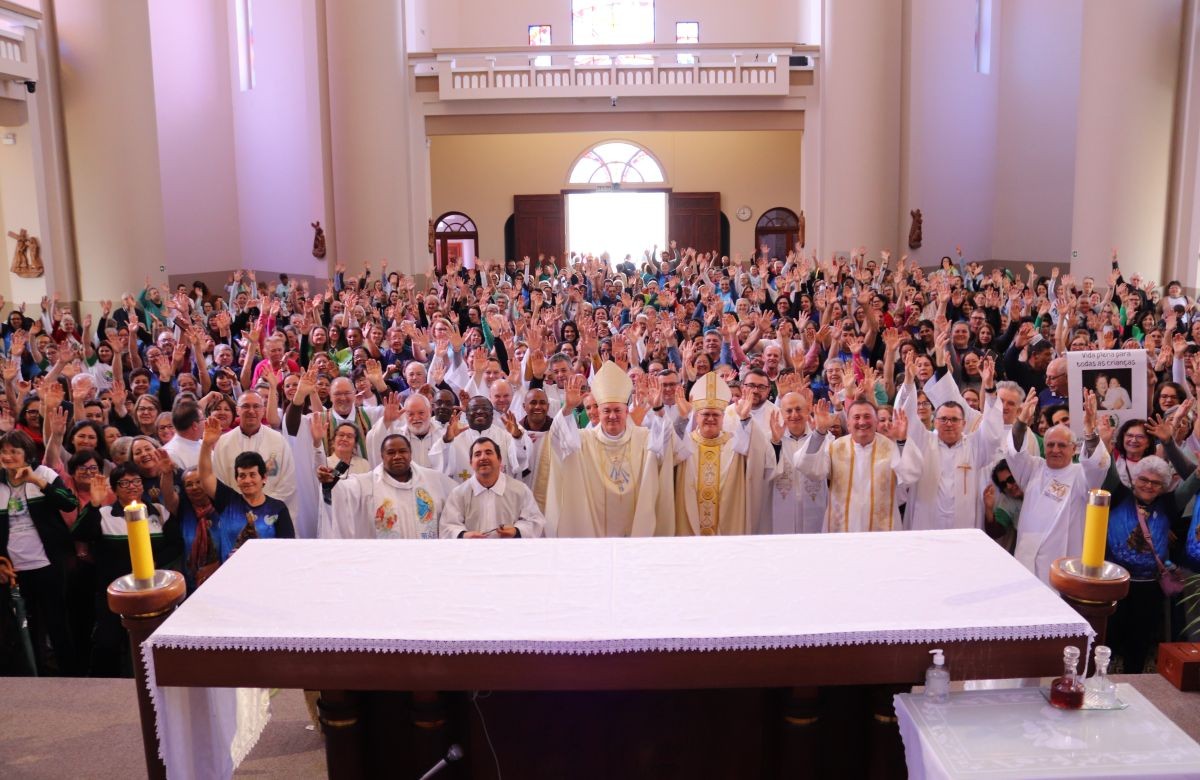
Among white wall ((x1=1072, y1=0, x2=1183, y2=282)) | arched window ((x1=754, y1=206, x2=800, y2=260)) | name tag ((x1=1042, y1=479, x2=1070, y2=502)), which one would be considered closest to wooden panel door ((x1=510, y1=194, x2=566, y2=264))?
arched window ((x1=754, y1=206, x2=800, y2=260))

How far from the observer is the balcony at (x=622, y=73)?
63.9 feet

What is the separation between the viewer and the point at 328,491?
6234mm

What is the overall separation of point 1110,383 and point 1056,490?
0.89 m

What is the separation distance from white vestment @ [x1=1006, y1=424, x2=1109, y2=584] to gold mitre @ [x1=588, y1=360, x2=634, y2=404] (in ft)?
7.96

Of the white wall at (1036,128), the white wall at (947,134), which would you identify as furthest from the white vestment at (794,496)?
the white wall at (1036,128)

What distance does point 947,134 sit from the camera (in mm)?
20875

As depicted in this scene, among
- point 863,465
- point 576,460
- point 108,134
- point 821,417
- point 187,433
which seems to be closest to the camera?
point 821,417

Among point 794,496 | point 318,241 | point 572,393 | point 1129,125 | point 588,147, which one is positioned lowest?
point 794,496

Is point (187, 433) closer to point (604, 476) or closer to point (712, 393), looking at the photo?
point (604, 476)

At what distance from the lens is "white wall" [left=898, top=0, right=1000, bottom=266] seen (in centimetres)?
2028

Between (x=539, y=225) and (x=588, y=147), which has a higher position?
(x=588, y=147)

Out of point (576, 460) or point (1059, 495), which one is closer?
point (1059, 495)

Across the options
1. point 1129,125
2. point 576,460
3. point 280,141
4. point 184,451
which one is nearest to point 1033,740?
point 576,460

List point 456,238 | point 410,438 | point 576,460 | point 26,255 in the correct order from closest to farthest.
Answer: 1. point 576,460
2. point 410,438
3. point 26,255
4. point 456,238
